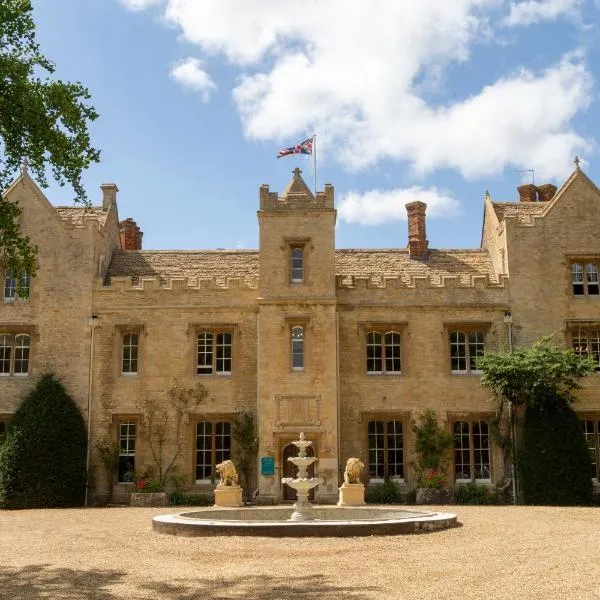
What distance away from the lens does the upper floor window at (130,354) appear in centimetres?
2619

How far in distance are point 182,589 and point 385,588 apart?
2507mm

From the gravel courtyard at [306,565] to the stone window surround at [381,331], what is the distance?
9495 millimetres

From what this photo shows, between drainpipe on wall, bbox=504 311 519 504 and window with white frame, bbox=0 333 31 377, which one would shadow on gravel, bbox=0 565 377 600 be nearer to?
drainpipe on wall, bbox=504 311 519 504

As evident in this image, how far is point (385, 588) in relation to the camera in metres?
9.95

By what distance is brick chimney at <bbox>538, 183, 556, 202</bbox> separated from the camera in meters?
31.6

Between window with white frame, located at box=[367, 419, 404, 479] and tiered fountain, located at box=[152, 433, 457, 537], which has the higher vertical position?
window with white frame, located at box=[367, 419, 404, 479]

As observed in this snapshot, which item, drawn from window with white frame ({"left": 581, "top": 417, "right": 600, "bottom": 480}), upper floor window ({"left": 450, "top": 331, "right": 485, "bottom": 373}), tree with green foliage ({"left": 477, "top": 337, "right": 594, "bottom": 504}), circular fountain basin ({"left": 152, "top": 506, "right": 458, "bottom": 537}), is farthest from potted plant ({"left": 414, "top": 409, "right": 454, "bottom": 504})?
circular fountain basin ({"left": 152, "top": 506, "right": 458, "bottom": 537})

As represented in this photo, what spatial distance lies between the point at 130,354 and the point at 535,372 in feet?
41.6

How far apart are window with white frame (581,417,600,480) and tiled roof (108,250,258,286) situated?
39.1ft

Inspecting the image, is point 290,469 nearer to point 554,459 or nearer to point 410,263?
point 554,459

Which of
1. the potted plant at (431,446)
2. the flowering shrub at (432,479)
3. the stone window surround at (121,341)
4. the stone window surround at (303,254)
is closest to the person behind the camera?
the flowering shrub at (432,479)

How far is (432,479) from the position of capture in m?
23.9

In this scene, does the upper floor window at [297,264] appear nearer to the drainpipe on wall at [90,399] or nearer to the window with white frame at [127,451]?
the drainpipe on wall at [90,399]

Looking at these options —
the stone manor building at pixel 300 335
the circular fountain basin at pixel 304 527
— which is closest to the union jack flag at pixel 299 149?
the stone manor building at pixel 300 335
